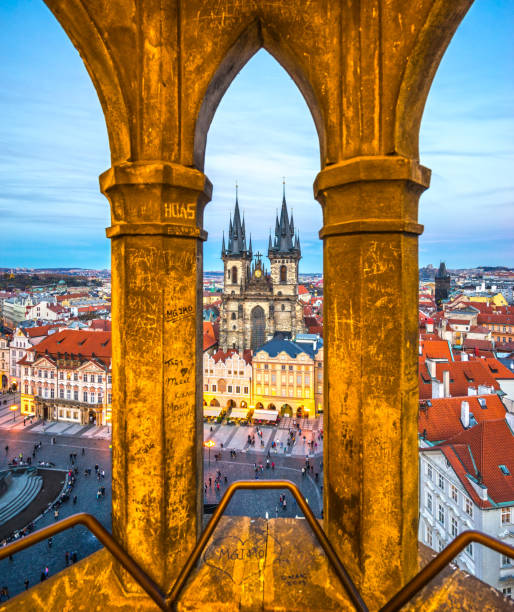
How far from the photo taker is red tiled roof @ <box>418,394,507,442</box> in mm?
14773

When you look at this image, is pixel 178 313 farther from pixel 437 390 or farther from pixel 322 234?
pixel 437 390

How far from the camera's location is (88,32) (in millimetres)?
2225

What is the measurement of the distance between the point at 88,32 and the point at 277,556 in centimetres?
306

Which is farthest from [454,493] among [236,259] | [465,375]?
[236,259]

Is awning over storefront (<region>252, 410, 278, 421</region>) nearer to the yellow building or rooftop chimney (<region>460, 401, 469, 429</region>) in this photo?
the yellow building

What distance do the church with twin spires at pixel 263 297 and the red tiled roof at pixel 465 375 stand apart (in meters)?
26.6

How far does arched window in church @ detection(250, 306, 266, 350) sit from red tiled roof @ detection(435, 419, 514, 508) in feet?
123

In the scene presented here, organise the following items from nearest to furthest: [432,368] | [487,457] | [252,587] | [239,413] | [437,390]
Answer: [252,587]
[487,457]
[437,390]
[432,368]
[239,413]

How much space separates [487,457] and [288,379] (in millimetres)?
21330

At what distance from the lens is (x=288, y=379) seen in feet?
107

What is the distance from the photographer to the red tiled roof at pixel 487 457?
36.1 feet

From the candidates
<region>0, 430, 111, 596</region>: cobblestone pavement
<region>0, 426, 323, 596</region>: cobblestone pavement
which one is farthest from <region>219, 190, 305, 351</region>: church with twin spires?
<region>0, 430, 111, 596</region>: cobblestone pavement

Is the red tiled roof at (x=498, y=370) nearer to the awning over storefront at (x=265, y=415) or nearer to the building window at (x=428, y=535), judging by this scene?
the building window at (x=428, y=535)

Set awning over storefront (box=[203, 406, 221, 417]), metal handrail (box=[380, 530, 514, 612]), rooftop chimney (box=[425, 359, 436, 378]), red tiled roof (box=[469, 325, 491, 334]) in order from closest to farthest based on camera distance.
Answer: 1. metal handrail (box=[380, 530, 514, 612])
2. rooftop chimney (box=[425, 359, 436, 378])
3. awning over storefront (box=[203, 406, 221, 417])
4. red tiled roof (box=[469, 325, 491, 334])
